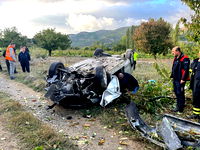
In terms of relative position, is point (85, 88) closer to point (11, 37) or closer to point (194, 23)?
point (194, 23)

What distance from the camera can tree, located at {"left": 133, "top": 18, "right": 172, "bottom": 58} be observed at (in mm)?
24742

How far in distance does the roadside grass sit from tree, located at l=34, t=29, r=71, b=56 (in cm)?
2086

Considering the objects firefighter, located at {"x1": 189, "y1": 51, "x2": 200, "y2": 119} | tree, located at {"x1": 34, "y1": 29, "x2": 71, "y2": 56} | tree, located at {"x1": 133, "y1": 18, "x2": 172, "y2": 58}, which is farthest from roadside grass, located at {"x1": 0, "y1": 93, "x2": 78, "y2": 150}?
tree, located at {"x1": 133, "y1": 18, "x2": 172, "y2": 58}

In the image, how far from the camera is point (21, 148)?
11.5 ft

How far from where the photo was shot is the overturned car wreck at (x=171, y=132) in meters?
3.25

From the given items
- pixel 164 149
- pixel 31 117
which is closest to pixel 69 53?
pixel 31 117

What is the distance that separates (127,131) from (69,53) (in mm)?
24003

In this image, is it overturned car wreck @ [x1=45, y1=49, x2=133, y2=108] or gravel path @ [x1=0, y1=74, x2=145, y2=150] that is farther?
overturned car wreck @ [x1=45, y1=49, x2=133, y2=108]

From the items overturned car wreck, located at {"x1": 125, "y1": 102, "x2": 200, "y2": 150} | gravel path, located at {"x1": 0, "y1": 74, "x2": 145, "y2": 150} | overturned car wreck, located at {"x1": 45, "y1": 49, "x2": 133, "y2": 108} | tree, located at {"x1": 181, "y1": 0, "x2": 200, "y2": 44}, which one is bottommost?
gravel path, located at {"x1": 0, "y1": 74, "x2": 145, "y2": 150}

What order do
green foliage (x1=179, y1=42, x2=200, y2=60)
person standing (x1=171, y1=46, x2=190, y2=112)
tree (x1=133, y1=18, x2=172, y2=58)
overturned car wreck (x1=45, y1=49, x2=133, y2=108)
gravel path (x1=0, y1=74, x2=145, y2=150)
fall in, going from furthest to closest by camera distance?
tree (x1=133, y1=18, x2=172, y2=58), green foliage (x1=179, y1=42, x2=200, y2=60), overturned car wreck (x1=45, y1=49, x2=133, y2=108), person standing (x1=171, y1=46, x2=190, y2=112), gravel path (x1=0, y1=74, x2=145, y2=150)

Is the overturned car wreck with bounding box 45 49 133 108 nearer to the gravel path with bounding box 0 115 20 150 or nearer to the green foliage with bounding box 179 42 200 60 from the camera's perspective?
the gravel path with bounding box 0 115 20 150

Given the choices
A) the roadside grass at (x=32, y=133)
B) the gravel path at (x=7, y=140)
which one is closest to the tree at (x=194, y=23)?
the roadside grass at (x=32, y=133)

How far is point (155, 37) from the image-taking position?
2466cm

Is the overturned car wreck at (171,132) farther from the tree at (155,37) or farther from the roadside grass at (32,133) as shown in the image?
the tree at (155,37)
